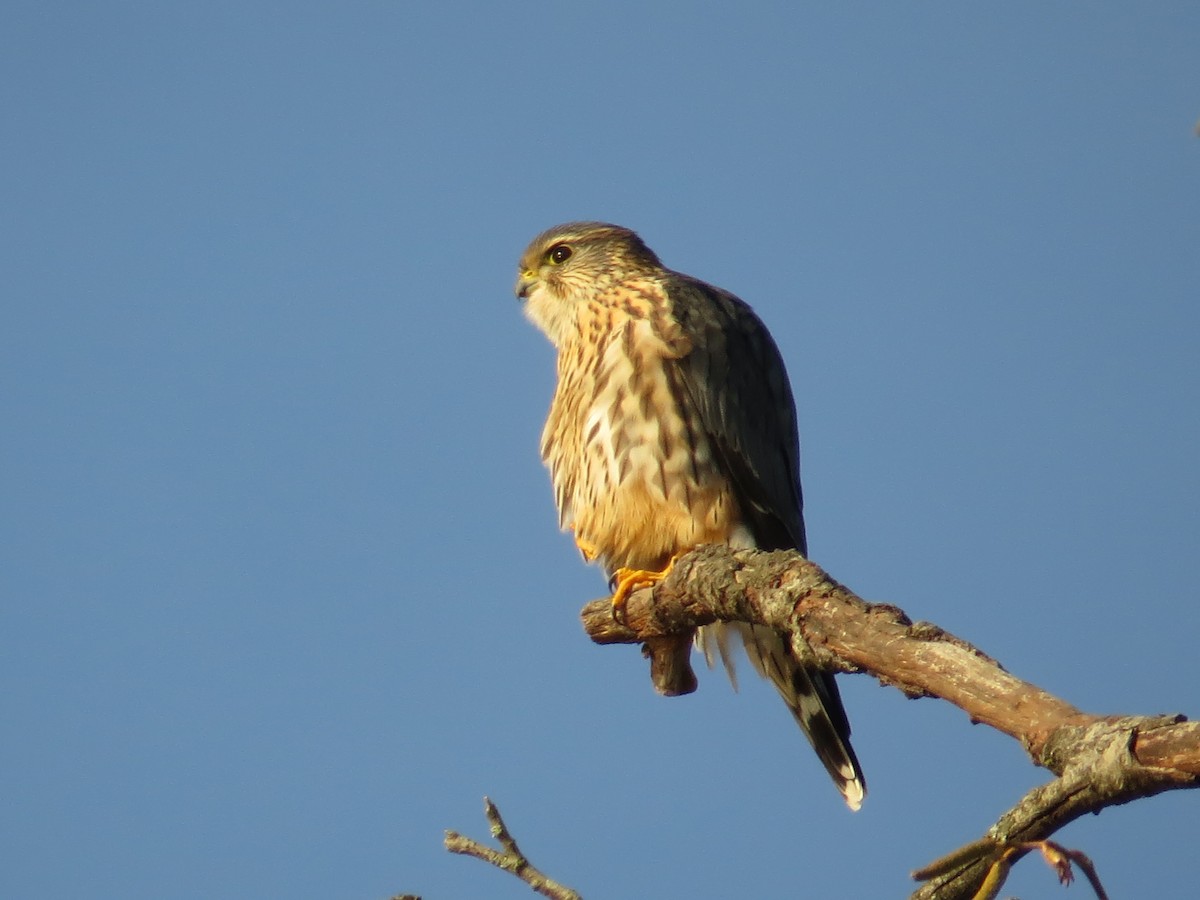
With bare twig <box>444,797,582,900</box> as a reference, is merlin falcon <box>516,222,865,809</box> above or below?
above

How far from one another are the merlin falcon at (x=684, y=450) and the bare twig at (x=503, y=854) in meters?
1.91

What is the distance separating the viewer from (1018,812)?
219cm

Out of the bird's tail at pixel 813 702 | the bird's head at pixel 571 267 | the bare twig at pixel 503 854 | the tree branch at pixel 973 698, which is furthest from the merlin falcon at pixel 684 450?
the bare twig at pixel 503 854

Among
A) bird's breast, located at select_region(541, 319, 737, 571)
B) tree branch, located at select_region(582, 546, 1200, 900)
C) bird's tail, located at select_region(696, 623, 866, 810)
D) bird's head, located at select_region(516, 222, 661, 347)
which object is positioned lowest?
tree branch, located at select_region(582, 546, 1200, 900)


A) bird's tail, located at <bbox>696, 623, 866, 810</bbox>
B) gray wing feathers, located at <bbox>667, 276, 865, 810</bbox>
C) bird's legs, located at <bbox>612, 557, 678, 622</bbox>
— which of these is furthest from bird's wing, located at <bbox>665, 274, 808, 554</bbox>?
bird's legs, located at <bbox>612, 557, 678, 622</bbox>

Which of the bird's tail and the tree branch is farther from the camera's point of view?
the bird's tail

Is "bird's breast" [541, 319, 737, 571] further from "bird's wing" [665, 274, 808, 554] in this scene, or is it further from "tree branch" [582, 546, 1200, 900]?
"tree branch" [582, 546, 1200, 900]

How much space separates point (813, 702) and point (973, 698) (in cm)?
279

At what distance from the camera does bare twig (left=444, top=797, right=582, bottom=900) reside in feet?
8.50

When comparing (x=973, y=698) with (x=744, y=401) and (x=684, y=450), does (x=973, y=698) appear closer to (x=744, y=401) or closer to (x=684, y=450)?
(x=684, y=450)

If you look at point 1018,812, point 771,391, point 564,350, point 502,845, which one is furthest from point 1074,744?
point 564,350

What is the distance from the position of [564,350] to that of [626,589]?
1691mm

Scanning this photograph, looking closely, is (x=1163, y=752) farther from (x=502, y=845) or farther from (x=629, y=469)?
(x=629, y=469)

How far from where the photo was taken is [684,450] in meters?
5.30
